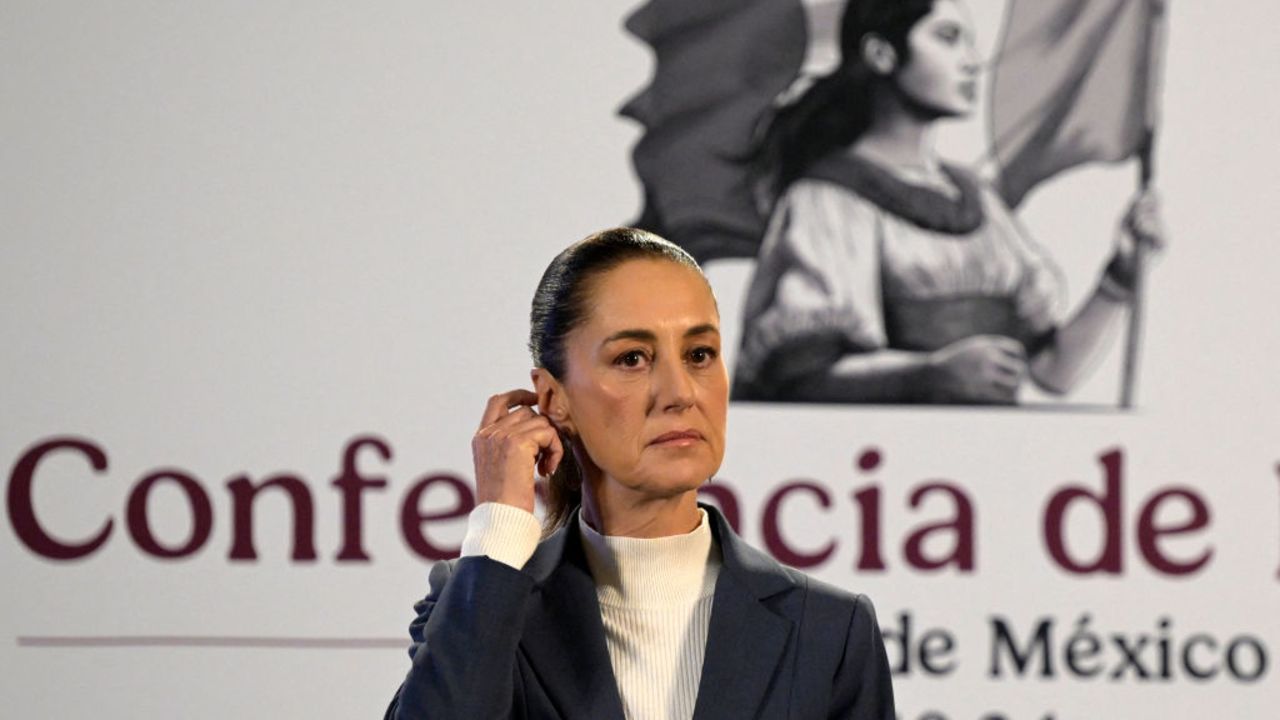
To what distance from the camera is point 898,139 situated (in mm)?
3387

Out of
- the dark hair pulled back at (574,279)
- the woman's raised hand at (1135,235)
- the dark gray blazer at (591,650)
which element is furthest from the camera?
the woman's raised hand at (1135,235)

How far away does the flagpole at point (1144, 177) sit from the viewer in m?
3.32

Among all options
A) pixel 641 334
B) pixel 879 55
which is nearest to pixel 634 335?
pixel 641 334

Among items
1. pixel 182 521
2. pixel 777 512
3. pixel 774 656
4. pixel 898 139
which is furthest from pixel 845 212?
pixel 774 656

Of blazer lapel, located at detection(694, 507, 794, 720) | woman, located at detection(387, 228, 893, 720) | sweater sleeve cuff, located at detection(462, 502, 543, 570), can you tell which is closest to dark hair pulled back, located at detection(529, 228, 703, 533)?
woman, located at detection(387, 228, 893, 720)

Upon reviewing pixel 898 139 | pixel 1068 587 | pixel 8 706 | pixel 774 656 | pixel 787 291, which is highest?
pixel 898 139

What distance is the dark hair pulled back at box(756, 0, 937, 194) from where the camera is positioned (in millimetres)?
3387

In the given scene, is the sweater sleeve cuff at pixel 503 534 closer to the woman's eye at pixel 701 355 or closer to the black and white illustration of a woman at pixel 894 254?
the woman's eye at pixel 701 355

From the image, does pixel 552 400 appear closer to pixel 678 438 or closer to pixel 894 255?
pixel 678 438

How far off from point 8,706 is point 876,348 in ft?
6.03

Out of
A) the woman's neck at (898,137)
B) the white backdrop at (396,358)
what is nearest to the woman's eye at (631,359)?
the white backdrop at (396,358)

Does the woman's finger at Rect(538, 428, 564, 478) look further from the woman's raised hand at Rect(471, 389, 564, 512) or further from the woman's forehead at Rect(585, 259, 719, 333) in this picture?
the woman's forehead at Rect(585, 259, 719, 333)

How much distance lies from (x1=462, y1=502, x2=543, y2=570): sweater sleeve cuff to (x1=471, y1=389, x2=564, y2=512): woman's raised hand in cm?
2

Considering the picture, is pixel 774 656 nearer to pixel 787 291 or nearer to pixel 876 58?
pixel 787 291
